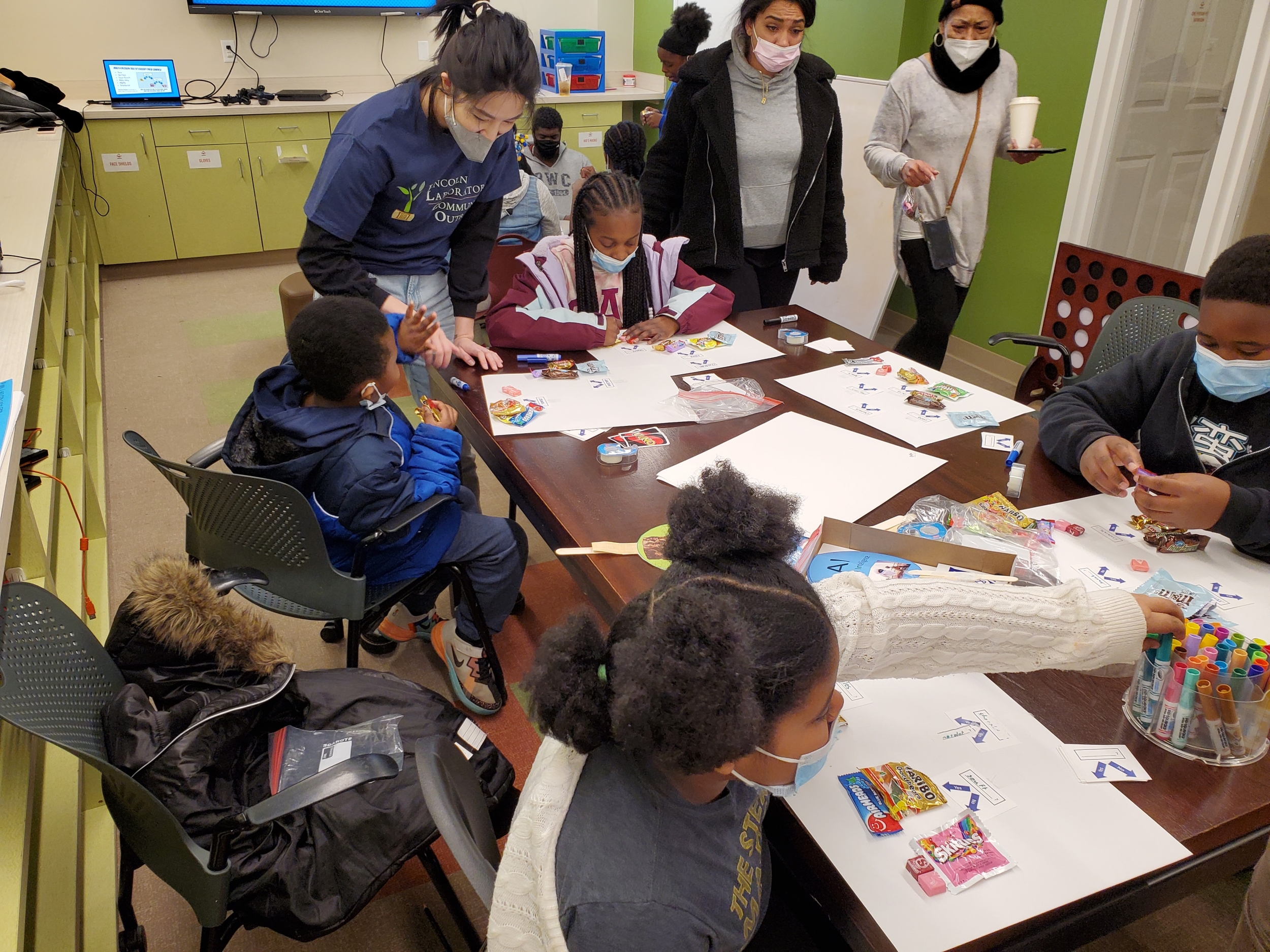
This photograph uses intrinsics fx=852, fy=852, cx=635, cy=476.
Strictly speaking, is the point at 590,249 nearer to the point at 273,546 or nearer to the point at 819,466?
the point at 819,466

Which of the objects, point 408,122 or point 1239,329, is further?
point 408,122

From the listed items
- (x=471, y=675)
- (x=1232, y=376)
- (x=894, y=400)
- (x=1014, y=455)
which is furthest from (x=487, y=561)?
(x=1232, y=376)

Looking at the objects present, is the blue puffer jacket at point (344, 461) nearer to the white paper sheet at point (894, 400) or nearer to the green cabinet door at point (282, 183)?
the white paper sheet at point (894, 400)

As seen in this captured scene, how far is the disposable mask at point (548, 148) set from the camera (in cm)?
399

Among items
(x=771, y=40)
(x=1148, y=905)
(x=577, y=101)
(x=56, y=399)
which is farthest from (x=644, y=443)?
(x=577, y=101)

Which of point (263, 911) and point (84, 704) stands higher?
point (84, 704)

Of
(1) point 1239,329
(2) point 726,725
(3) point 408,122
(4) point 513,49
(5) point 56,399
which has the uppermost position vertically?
(4) point 513,49

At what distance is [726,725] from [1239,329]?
1118mm

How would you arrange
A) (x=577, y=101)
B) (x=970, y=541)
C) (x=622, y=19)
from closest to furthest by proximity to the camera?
(x=970, y=541) < (x=577, y=101) < (x=622, y=19)

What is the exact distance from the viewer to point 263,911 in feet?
3.52

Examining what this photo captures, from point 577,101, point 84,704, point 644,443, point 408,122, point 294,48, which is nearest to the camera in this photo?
point 84,704

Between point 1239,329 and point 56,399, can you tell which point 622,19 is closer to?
point 56,399

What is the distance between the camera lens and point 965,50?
272 centimetres

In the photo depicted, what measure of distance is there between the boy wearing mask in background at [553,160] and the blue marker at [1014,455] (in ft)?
9.24
